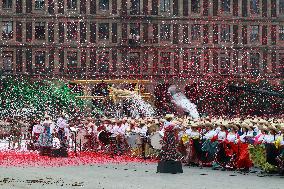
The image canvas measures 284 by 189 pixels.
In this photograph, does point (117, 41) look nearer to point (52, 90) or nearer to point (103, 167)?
point (52, 90)

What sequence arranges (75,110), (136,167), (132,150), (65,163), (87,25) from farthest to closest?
(87,25), (75,110), (132,150), (65,163), (136,167)

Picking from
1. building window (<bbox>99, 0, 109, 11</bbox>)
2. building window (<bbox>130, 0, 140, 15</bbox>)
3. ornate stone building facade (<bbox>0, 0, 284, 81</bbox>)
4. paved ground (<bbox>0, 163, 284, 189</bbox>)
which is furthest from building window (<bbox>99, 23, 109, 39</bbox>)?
paved ground (<bbox>0, 163, 284, 189</bbox>)

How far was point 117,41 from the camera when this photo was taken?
251 ft

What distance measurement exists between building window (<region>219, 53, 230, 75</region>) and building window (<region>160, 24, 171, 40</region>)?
4.84m

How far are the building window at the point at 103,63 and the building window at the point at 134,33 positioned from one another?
8.30ft

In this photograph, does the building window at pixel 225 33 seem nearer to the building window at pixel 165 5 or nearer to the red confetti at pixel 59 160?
the building window at pixel 165 5

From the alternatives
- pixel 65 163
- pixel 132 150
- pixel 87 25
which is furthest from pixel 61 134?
pixel 87 25

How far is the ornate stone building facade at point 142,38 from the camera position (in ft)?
247

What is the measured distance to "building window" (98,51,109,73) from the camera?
247 feet

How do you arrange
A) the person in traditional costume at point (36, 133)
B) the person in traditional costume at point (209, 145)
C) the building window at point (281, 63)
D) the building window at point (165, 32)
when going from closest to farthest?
the person in traditional costume at point (209, 145), the person in traditional costume at point (36, 133), the building window at point (165, 32), the building window at point (281, 63)

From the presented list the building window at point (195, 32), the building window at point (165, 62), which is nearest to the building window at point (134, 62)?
the building window at point (165, 62)

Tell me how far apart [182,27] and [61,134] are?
41.8 m

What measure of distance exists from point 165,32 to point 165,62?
8.35ft

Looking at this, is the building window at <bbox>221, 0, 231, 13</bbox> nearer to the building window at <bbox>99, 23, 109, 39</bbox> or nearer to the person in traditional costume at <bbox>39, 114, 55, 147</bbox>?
the building window at <bbox>99, 23, 109, 39</bbox>
